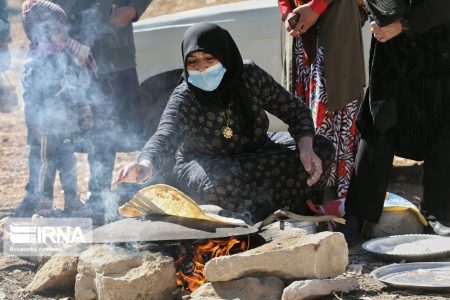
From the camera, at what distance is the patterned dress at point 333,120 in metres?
5.09

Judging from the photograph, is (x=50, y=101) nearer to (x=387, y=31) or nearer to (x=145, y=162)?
(x=145, y=162)

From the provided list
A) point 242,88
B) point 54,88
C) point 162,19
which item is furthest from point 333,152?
point 162,19

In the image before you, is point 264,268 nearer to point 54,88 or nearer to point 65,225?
point 65,225

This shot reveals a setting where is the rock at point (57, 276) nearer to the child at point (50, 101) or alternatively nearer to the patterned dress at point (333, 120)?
the child at point (50, 101)

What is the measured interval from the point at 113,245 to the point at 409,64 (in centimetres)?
200

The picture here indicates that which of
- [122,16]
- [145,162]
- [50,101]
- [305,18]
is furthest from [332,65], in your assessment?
[50,101]

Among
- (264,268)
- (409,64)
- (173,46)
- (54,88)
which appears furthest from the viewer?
(173,46)

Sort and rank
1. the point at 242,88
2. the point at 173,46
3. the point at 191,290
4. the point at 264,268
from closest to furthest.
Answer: the point at 264,268
the point at 191,290
the point at 242,88
the point at 173,46

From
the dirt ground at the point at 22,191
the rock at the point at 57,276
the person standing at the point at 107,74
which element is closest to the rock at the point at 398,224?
the dirt ground at the point at 22,191

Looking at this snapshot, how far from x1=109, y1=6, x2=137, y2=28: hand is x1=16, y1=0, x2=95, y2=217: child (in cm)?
38

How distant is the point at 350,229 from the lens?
4641mm

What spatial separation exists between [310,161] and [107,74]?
2.15 meters

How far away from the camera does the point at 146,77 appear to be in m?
6.78

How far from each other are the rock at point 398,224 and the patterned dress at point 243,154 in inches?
18.5
